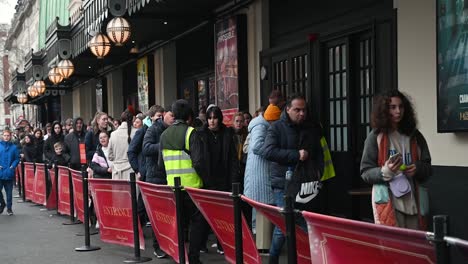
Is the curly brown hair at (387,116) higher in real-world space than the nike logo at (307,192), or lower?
higher

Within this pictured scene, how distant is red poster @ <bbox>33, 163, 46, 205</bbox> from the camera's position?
49.2 ft

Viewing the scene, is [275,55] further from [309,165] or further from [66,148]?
[309,165]

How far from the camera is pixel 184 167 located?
7.58 meters

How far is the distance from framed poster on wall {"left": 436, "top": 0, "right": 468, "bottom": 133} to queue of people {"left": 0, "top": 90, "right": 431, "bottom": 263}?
55.4 inches

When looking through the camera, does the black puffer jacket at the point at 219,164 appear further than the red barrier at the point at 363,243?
Yes

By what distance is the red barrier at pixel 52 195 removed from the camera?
1392 cm

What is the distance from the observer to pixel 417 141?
5.26 metres

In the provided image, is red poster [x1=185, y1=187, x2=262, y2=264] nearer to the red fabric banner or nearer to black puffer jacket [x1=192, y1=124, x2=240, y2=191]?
black puffer jacket [x1=192, y1=124, x2=240, y2=191]

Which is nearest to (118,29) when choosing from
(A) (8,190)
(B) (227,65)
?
(B) (227,65)

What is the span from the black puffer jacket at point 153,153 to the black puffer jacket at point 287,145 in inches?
91.1

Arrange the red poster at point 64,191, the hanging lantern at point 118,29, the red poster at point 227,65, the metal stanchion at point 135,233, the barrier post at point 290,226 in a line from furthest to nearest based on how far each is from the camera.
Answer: the hanging lantern at point 118,29, the red poster at point 227,65, the red poster at point 64,191, the metal stanchion at point 135,233, the barrier post at point 290,226

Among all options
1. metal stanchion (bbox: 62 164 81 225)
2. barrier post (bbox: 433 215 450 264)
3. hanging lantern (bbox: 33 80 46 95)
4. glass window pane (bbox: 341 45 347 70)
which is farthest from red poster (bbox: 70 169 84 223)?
hanging lantern (bbox: 33 80 46 95)

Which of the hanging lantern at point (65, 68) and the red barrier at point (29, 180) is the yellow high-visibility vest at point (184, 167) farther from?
the hanging lantern at point (65, 68)

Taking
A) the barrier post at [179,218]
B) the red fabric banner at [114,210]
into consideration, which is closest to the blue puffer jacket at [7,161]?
the red fabric banner at [114,210]
